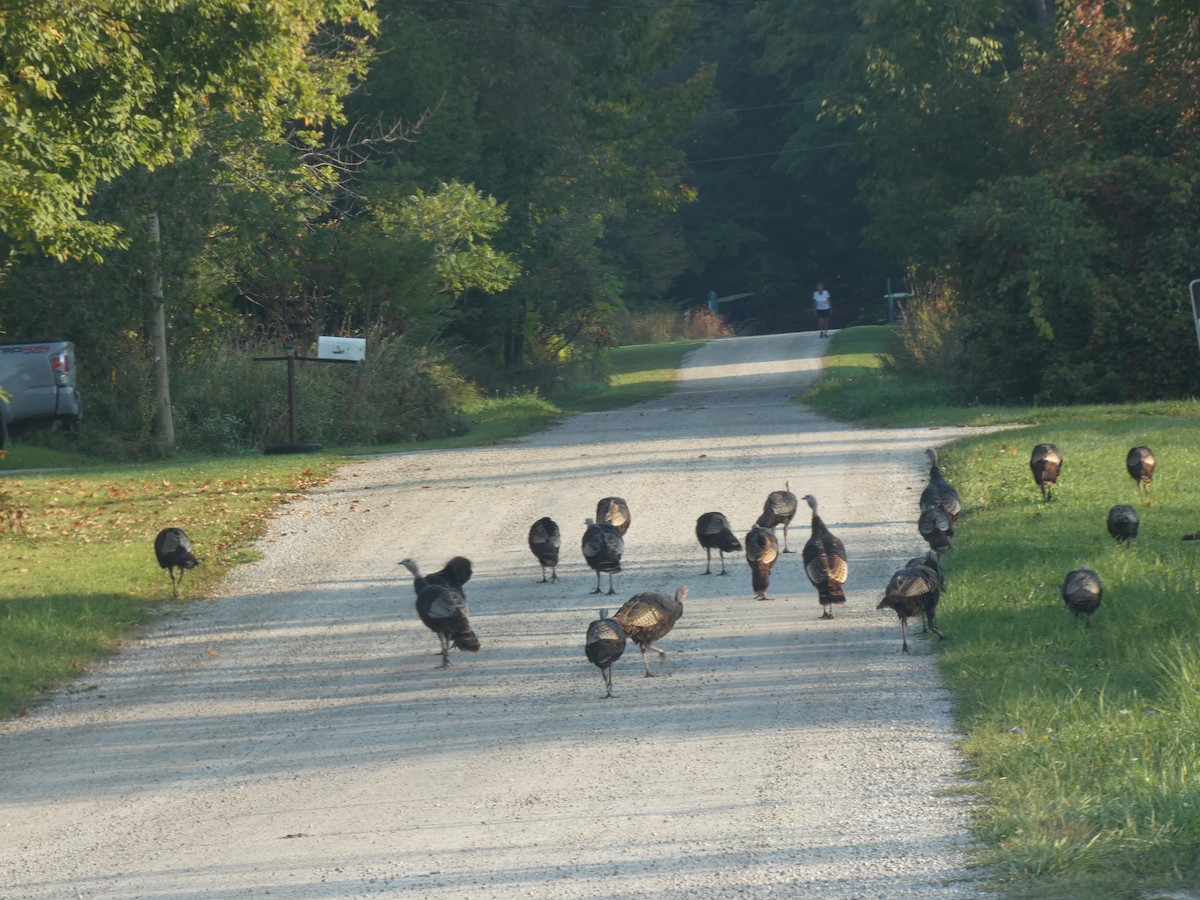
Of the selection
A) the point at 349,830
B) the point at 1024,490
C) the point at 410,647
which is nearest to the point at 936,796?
the point at 349,830

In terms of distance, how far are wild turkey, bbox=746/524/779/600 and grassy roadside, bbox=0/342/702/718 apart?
542cm

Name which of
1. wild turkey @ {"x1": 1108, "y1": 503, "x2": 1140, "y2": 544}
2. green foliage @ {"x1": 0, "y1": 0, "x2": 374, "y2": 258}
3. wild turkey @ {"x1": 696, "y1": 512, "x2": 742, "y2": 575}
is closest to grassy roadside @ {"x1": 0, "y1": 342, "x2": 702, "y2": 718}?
green foliage @ {"x1": 0, "y1": 0, "x2": 374, "y2": 258}

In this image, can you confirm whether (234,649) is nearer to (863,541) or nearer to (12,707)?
(12,707)

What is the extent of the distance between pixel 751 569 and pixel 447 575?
2.82m

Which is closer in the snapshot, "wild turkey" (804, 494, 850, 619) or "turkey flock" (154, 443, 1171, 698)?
"turkey flock" (154, 443, 1171, 698)

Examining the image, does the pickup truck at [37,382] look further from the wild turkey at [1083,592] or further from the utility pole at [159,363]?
the wild turkey at [1083,592]

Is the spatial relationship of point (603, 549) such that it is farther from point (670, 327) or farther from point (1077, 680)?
point (670, 327)

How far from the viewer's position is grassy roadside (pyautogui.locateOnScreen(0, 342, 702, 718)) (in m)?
12.4

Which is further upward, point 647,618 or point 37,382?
point 37,382

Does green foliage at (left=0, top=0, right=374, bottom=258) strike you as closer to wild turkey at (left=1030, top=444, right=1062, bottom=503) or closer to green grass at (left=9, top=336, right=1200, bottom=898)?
green grass at (left=9, top=336, right=1200, bottom=898)

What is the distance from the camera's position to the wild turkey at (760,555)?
12.4 m

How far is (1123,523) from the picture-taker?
1287 centimetres

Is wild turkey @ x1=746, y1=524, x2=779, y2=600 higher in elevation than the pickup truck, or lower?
lower

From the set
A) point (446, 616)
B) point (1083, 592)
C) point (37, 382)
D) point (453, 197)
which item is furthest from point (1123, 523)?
point (453, 197)
